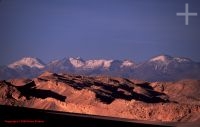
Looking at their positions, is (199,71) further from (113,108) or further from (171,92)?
(113,108)

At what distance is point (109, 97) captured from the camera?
201ft

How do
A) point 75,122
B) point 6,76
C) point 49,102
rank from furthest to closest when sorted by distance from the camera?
point 6,76 < point 49,102 < point 75,122

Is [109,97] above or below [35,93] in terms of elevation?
below

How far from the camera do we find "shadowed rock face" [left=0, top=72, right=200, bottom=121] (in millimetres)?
49031

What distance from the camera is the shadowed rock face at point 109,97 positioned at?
4903 centimetres

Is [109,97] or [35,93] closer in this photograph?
[109,97]

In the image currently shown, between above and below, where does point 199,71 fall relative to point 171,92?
above

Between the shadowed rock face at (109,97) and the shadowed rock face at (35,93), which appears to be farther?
the shadowed rock face at (35,93)

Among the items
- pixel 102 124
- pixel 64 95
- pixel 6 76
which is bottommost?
pixel 102 124

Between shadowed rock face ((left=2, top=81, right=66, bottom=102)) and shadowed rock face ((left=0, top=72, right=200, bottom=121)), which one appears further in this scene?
shadowed rock face ((left=2, top=81, right=66, bottom=102))

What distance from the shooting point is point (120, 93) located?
6894 centimetres

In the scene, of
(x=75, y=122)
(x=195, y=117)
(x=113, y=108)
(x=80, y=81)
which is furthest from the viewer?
(x=80, y=81)

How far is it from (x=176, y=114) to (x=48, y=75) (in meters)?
37.5

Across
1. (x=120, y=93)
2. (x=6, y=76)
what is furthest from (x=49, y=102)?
(x=6, y=76)
